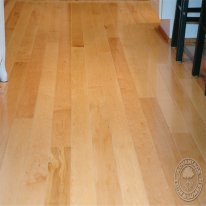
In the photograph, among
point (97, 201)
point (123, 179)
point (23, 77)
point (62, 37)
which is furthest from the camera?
point (62, 37)

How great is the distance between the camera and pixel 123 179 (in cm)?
187

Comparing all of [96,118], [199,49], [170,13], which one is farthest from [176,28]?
[96,118]

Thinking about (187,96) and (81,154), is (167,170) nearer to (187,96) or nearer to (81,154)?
(81,154)

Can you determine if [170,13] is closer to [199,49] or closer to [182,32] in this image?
[182,32]

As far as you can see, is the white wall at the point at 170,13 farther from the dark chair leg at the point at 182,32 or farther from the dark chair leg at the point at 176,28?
the dark chair leg at the point at 182,32

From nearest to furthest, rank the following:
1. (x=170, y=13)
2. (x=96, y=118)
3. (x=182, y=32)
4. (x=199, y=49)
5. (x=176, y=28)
→ (x=96, y=118) → (x=199, y=49) → (x=182, y=32) → (x=176, y=28) → (x=170, y=13)

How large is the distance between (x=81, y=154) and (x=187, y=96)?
0.89 metres

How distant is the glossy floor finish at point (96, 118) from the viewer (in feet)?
5.99

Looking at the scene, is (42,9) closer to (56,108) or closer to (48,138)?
(56,108)

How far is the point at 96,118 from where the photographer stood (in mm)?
2396

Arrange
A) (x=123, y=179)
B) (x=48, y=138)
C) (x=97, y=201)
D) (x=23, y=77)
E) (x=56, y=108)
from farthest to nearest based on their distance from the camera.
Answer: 1. (x=23, y=77)
2. (x=56, y=108)
3. (x=48, y=138)
4. (x=123, y=179)
5. (x=97, y=201)

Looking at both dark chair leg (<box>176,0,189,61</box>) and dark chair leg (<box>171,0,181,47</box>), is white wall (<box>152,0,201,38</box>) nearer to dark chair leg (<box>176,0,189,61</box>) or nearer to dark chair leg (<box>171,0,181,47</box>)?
dark chair leg (<box>171,0,181,47</box>)

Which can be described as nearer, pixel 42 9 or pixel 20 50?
pixel 20 50

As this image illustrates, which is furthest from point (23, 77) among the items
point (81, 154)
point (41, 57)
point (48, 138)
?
point (81, 154)
